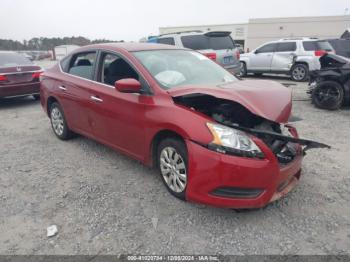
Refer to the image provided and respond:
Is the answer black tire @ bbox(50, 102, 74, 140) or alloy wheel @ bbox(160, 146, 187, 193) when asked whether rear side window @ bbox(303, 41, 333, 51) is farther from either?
alloy wheel @ bbox(160, 146, 187, 193)

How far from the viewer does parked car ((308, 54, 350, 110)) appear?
6.67m

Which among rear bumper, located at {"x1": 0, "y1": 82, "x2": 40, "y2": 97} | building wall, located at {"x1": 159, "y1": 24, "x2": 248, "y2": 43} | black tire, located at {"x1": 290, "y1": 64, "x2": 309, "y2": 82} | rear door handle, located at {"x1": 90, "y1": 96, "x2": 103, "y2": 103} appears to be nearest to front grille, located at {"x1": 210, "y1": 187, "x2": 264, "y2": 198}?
rear door handle, located at {"x1": 90, "y1": 96, "x2": 103, "y2": 103}

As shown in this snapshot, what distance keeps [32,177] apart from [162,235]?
2096mm

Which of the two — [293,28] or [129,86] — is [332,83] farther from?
[293,28]

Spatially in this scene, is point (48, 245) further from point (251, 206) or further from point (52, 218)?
point (251, 206)

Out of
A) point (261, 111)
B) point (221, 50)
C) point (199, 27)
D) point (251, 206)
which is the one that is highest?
point (199, 27)

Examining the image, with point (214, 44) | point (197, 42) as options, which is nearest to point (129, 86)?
point (197, 42)

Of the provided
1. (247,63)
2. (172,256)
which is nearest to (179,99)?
(172,256)

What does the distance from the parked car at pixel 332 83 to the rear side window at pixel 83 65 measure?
5431mm

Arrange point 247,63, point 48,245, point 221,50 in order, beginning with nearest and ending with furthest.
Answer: point 48,245 < point 221,50 < point 247,63

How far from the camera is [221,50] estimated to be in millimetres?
9156

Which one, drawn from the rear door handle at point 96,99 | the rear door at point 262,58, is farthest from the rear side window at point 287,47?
the rear door handle at point 96,99

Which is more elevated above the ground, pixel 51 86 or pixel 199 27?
pixel 199 27

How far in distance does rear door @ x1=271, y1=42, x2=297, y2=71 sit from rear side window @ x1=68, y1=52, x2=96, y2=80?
9298 millimetres
